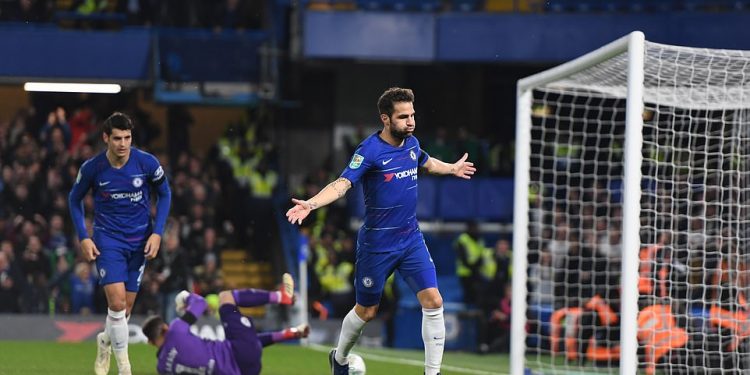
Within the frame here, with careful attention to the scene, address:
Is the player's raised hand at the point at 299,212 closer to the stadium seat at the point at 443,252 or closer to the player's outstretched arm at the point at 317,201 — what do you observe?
the player's outstretched arm at the point at 317,201

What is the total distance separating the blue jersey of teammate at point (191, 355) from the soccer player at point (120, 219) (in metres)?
0.30

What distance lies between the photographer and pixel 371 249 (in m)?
8.62

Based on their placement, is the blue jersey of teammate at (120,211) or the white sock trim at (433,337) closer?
the white sock trim at (433,337)

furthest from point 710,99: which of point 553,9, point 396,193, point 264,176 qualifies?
point 264,176

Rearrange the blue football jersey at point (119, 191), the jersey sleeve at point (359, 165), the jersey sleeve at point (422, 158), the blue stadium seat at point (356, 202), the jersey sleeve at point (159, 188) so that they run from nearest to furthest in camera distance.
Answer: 1. the jersey sleeve at point (359, 165)
2. the jersey sleeve at point (422, 158)
3. the blue football jersey at point (119, 191)
4. the jersey sleeve at point (159, 188)
5. the blue stadium seat at point (356, 202)

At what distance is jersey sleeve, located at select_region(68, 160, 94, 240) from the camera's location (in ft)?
31.3

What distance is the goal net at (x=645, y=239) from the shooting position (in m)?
9.50

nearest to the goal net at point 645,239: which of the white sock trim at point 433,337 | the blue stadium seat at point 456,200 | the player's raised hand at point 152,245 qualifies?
the blue stadium seat at point 456,200

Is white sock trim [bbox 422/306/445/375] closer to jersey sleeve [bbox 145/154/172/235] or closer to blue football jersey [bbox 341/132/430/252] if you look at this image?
blue football jersey [bbox 341/132/430/252]


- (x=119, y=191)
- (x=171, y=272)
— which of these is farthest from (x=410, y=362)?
(x=119, y=191)

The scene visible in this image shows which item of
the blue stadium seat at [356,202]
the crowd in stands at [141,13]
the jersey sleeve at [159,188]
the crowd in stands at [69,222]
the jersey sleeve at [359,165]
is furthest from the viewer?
the crowd in stands at [141,13]

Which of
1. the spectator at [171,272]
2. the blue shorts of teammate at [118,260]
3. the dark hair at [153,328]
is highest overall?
the blue shorts of teammate at [118,260]

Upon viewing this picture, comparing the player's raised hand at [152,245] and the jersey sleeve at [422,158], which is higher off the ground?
the jersey sleeve at [422,158]

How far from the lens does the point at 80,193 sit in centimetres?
964
